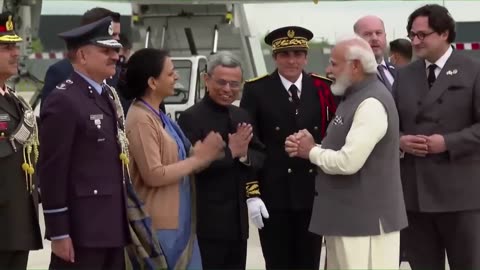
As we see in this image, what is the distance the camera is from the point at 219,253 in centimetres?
417

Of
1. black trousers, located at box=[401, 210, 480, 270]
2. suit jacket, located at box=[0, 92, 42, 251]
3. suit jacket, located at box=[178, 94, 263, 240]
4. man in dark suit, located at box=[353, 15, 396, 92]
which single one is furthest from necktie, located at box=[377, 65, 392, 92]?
suit jacket, located at box=[0, 92, 42, 251]

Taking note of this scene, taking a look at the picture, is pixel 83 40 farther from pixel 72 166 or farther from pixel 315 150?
pixel 315 150

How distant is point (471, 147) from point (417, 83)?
0.43 m

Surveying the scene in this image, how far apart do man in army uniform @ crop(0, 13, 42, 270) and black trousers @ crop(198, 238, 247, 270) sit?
0.77m

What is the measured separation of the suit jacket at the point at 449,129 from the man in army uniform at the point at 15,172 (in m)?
1.85

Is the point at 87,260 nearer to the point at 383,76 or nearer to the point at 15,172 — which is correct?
the point at 15,172

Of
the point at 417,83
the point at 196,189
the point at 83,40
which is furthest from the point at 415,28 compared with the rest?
the point at 83,40

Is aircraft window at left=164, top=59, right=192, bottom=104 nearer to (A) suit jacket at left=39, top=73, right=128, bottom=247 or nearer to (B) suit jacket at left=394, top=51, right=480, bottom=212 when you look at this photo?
(B) suit jacket at left=394, top=51, right=480, bottom=212

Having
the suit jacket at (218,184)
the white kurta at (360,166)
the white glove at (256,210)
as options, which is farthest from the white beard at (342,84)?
the white glove at (256,210)

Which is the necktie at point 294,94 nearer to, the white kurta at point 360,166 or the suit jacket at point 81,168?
the white kurta at point 360,166

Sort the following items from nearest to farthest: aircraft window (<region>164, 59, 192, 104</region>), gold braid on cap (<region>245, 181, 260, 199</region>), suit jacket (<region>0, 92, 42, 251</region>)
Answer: suit jacket (<region>0, 92, 42, 251</region>), gold braid on cap (<region>245, 181, 260, 199</region>), aircraft window (<region>164, 59, 192, 104</region>)

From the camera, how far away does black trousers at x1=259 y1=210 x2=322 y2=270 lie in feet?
15.0

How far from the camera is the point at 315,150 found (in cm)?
371

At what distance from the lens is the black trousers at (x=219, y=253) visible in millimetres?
4156
